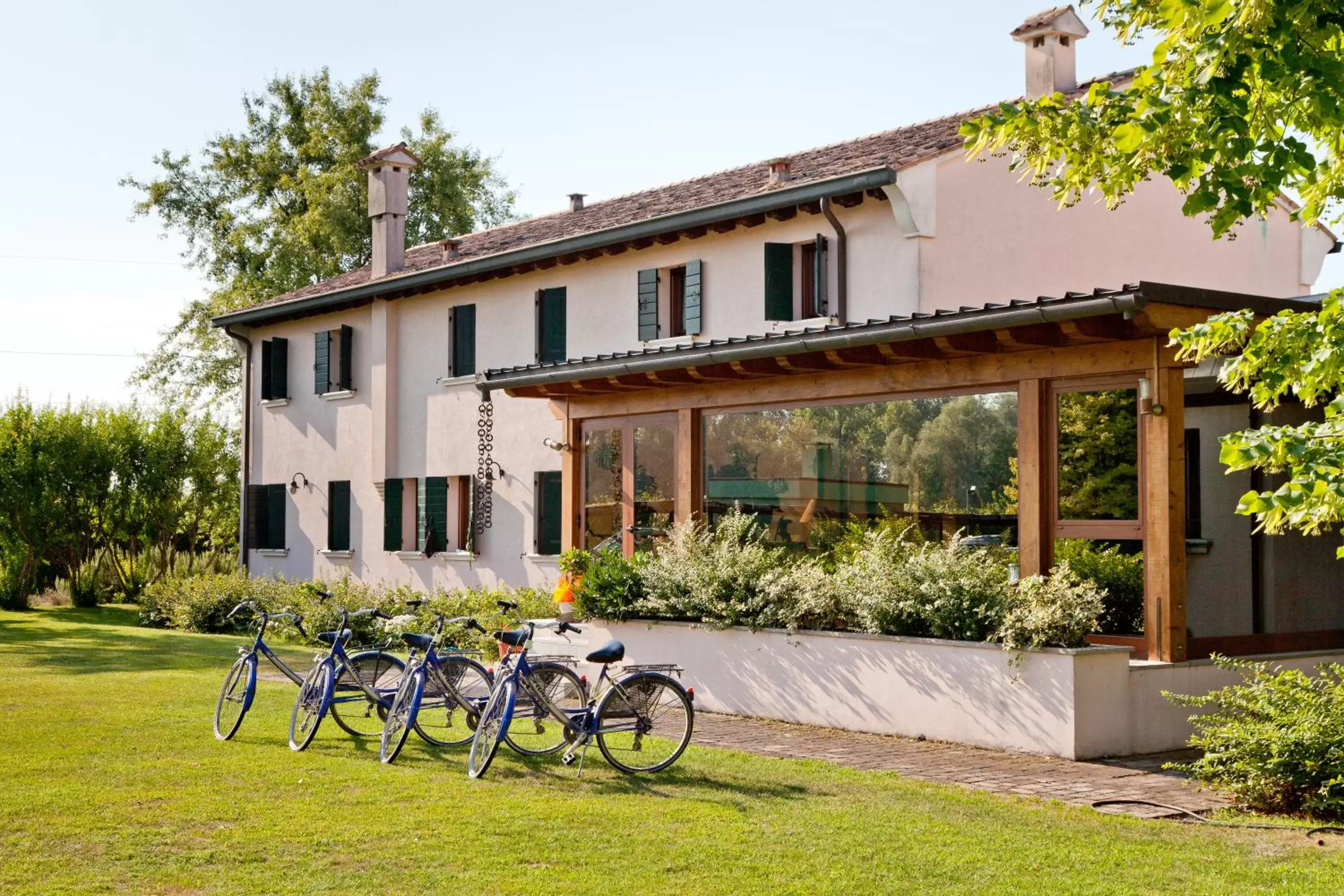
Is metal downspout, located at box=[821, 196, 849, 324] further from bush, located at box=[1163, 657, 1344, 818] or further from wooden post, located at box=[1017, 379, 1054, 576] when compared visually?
bush, located at box=[1163, 657, 1344, 818]

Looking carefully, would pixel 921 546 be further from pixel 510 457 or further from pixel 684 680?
pixel 510 457

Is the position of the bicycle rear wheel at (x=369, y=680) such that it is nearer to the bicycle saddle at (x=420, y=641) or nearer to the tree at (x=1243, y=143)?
the bicycle saddle at (x=420, y=641)

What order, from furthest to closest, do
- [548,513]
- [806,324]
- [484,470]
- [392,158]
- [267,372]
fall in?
1. [267,372]
2. [392,158]
3. [484,470]
4. [548,513]
5. [806,324]

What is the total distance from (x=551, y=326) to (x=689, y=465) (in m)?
7.20

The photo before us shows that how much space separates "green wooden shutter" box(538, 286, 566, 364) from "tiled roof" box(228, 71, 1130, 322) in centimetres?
81

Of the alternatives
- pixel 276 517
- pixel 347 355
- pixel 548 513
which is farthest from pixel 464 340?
pixel 276 517

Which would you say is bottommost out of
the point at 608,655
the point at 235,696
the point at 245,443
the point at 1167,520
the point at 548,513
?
the point at 235,696

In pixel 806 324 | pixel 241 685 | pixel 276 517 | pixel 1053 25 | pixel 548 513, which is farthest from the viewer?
pixel 276 517

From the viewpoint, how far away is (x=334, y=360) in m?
26.4

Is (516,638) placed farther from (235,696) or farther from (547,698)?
(235,696)

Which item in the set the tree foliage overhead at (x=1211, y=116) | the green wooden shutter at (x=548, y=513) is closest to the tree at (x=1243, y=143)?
the tree foliage overhead at (x=1211, y=116)

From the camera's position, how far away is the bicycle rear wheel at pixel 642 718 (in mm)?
9562

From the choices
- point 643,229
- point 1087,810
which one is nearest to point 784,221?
point 643,229

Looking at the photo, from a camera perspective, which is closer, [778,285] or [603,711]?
[603,711]
